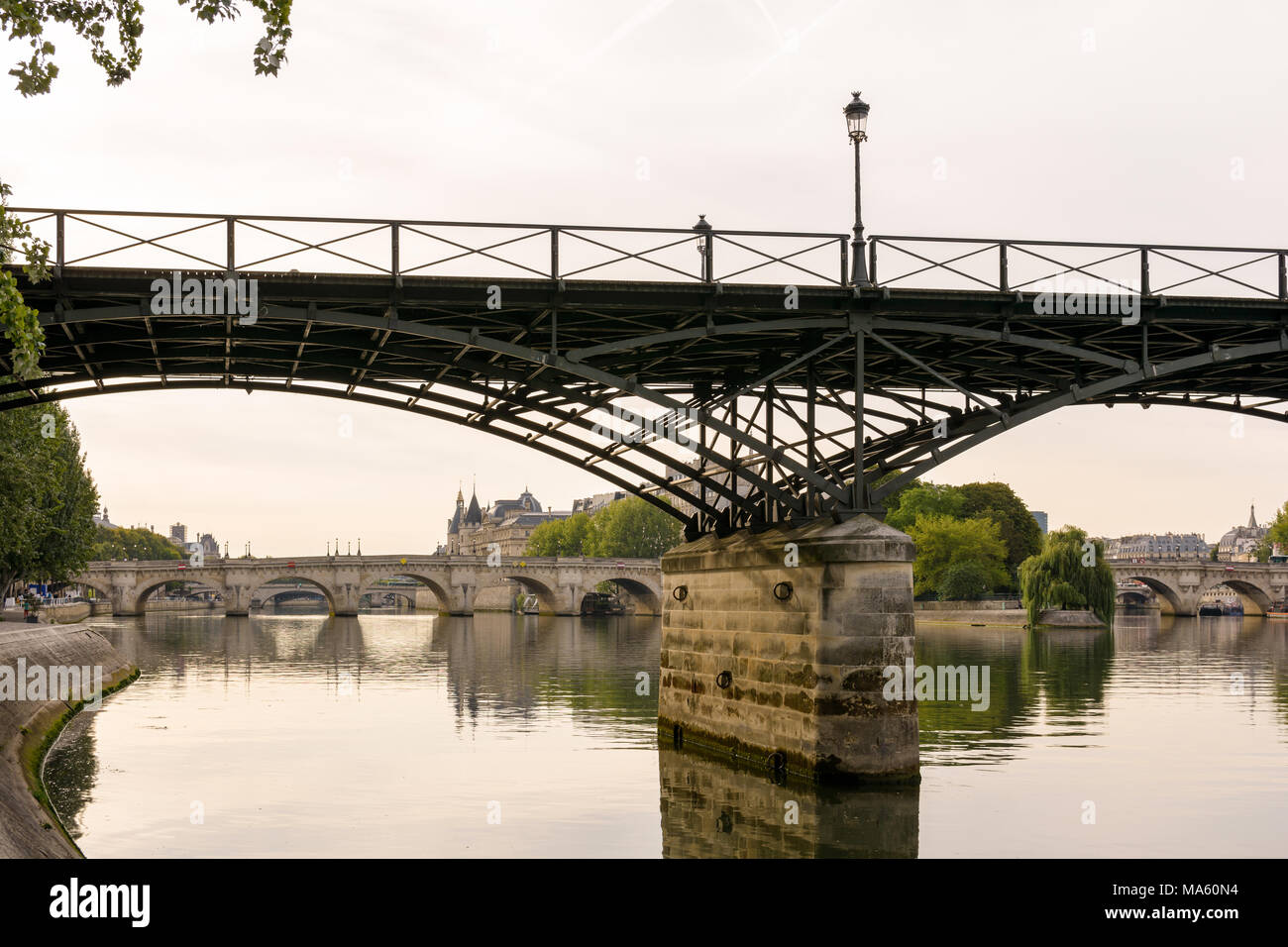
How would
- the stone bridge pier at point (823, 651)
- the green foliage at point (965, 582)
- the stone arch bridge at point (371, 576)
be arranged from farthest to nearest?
1. the stone arch bridge at point (371, 576)
2. the green foliage at point (965, 582)
3. the stone bridge pier at point (823, 651)

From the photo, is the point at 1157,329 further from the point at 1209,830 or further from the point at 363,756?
the point at 363,756

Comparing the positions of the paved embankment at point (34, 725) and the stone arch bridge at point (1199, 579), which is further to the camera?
the stone arch bridge at point (1199, 579)

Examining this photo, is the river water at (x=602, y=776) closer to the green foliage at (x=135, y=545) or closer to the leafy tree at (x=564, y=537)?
the leafy tree at (x=564, y=537)

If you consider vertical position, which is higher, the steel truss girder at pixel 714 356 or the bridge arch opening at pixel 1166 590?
the steel truss girder at pixel 714 356

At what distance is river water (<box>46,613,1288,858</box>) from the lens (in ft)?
64.8

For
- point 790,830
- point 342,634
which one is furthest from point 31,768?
point 342,634

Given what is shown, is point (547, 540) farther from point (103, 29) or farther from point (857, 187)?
point (103, 29)

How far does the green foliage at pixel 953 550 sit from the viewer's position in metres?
111

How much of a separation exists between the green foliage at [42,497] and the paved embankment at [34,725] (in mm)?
3953

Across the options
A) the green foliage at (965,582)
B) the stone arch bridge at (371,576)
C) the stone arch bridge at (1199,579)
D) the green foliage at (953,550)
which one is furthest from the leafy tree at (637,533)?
the stone arch bridge at (1199,579)

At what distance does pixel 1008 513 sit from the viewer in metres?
121

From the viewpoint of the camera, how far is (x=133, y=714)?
120 ft

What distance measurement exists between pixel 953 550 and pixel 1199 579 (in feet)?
95.1

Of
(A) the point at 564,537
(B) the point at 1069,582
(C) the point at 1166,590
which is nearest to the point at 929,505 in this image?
(C) the point at 1166,590
